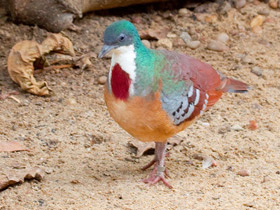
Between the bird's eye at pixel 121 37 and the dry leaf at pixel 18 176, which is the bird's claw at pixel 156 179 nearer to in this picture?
the dry leaf at pixel 18 176

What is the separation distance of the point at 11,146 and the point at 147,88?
1.32 meters

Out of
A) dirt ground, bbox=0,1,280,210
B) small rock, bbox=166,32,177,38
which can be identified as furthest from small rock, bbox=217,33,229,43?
small rock, bbox=166,32,177,38

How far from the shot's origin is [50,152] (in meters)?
4.88

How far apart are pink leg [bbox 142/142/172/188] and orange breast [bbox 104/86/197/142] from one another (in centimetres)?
38

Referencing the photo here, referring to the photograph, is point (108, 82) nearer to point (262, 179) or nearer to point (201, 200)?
point (201, 200)

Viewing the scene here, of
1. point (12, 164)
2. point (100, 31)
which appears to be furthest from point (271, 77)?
point (12, 164)

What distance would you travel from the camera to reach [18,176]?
4230 mm

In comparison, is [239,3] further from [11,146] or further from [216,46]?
[11,146]

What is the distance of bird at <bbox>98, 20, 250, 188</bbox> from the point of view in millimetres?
4102

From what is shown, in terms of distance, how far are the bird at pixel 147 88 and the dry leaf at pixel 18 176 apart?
27.3 inches

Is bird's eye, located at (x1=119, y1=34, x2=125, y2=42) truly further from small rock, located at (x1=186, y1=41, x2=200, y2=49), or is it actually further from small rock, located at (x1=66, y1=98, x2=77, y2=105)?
small rock, located at (x1=186, y1=41, x2=200, y2=49)

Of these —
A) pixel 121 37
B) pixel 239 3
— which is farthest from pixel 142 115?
pixel 239 3

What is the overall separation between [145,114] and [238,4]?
3.49 metres

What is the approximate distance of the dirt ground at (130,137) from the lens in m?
4.26
